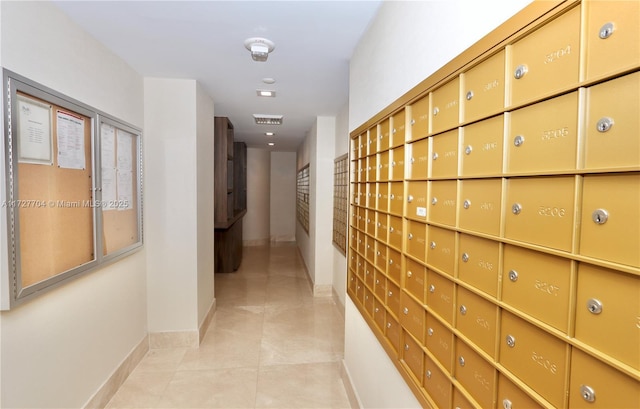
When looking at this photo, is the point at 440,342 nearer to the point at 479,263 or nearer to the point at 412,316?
the point at 412,316

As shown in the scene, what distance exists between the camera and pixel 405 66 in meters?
1.16

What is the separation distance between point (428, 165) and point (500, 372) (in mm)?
570

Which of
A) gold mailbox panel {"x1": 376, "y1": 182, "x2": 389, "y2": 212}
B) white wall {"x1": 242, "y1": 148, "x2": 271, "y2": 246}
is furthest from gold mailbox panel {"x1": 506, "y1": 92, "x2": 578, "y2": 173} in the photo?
white wall {"x1": 242, "y1": 148, "x2": 271, "y2": 246}

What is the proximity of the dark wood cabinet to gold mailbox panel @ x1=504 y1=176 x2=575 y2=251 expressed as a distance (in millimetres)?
3420

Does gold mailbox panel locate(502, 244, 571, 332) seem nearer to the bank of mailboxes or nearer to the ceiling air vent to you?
the bank of mailboxes

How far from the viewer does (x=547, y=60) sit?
0.55 m

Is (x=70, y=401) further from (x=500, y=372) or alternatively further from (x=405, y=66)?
(x=405, y=66)

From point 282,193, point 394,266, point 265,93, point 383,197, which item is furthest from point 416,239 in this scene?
point 282,193

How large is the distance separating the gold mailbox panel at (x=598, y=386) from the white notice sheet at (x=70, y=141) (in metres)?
1.93

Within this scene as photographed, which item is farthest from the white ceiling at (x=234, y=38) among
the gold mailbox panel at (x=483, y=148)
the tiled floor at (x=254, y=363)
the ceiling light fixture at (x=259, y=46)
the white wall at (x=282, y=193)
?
the white wall at (x=282, y=193)

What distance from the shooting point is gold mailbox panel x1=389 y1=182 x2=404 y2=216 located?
1.17m

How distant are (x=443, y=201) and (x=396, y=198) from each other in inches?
13.6

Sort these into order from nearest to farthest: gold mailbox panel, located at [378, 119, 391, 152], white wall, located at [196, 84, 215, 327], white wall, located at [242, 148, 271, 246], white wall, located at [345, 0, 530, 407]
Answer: white wall, located at [345, 0, 530, 407] < gold mailbox panel, located at [378, 119, 391, 152] < white wall, located at [196, 84, 215, 327] < white wall, located at [242, 148, 271, 246]

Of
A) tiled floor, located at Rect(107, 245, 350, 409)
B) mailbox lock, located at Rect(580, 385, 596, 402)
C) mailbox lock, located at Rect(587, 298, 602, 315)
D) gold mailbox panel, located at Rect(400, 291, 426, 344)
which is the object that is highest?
mailbox lock, located at Rect(587, 298, 602, 315)
